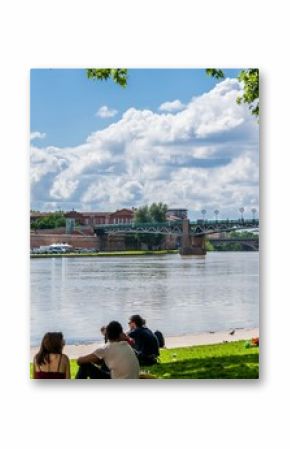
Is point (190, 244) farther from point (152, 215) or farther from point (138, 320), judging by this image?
point (138, 320)

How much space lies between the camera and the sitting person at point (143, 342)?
6867mm

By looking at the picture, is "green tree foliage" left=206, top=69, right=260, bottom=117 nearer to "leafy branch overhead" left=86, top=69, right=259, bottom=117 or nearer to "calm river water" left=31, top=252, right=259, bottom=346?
"leafy branch overhead" left=86, top=69, right=259, bottom=117

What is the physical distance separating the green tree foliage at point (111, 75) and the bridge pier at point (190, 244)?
1.08m

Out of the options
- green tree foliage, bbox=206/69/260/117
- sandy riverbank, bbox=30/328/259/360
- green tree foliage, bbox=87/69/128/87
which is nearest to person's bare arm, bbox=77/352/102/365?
sandy riverbank, bbox=30/328/259/360

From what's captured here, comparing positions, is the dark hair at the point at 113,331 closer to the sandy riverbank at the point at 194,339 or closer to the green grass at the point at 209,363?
the sandy riverbank at the point at 194,339

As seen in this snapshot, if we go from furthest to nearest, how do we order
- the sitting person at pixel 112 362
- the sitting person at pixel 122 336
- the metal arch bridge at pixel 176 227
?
the metal arch bridge at pixel 176 227, the sitting person at pixel 122 336, the sitting person at pixel 112 362

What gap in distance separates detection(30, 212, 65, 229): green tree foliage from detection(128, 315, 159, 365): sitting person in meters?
0.85

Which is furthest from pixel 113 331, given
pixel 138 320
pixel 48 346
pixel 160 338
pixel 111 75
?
pixel 111 75

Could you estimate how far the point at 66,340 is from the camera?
6.91 m

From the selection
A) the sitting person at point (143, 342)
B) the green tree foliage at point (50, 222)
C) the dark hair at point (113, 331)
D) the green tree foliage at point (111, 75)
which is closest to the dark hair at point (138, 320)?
the sitting person at point (143, 342)

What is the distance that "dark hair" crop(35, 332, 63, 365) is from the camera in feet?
22.4

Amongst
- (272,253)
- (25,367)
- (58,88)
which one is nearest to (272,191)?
(272,253)

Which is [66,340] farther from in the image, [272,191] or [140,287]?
[272,191]
